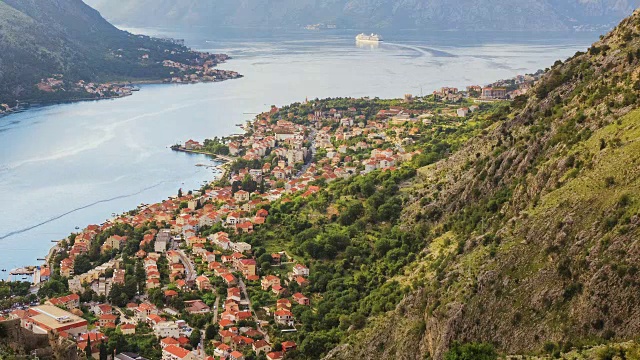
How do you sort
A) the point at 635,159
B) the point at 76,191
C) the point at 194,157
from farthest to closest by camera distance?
the point at 194,157 → the point at 76,191 → the point at 635,159

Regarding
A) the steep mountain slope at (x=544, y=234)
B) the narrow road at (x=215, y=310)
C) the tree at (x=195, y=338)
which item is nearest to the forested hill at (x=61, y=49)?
the narrow road at (x=215, y=310)

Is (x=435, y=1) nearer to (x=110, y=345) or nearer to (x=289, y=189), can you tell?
(x=289, y=189)

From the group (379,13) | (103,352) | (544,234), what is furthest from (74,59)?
(379,13)

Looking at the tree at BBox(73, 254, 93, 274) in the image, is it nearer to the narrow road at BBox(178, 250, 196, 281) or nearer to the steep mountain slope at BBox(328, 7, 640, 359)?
the narrow road at BBox(178, 250, 196, 281)

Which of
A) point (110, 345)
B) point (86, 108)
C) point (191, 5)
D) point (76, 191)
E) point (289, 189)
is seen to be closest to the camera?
point (110, 345)

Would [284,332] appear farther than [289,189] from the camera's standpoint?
No

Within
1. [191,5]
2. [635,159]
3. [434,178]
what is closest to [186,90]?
[434,178]

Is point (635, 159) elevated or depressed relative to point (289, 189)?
elevated

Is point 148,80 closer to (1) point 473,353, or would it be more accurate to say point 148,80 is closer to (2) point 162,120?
(2) point 162,120
